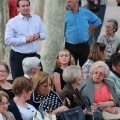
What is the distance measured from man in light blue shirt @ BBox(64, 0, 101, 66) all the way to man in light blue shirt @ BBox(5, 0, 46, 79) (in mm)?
1306

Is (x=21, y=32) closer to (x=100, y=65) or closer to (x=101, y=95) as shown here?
(x=100, y=65)

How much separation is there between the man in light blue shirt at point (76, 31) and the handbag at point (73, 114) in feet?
10.3

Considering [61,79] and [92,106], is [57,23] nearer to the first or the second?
[61,79]

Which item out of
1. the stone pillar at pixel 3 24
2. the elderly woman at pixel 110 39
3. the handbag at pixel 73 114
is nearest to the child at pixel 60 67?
the handbag at pixel 73 114

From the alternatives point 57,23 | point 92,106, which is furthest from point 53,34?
point 92,106

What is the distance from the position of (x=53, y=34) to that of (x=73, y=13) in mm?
609

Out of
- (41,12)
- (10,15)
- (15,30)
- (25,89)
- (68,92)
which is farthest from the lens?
(41,12)

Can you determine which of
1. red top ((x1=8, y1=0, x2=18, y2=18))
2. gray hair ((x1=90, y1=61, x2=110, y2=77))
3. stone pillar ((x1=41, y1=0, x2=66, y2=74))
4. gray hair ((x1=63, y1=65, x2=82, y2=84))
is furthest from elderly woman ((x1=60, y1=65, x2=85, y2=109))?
red top ((x1=8, y1=0, x2=18, y2=18))

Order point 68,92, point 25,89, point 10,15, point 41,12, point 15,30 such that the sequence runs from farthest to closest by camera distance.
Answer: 1. point 41,12
2. point 10,15
3. point 15,30
4. point 68,92
5. point 25,89

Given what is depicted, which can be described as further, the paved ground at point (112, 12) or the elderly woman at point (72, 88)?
the paved ground at point (112, 12)

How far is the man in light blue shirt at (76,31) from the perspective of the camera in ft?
35.2

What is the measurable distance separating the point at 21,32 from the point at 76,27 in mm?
1649

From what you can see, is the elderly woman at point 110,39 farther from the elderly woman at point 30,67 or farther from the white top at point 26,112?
the white top at point 26,112

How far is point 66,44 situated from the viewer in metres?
10.9
